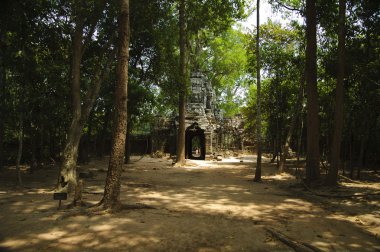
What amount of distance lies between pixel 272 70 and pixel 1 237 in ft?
62.2

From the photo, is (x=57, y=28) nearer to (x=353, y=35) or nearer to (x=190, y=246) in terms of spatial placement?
(x=190, y=246)

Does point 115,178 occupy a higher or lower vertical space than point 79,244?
higher

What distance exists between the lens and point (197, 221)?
7.49 metres

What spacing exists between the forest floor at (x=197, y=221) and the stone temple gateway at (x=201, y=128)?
50.7ft

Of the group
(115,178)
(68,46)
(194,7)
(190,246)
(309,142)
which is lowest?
(190,246)

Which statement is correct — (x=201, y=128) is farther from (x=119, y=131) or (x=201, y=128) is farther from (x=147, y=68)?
(x=119, y=131)

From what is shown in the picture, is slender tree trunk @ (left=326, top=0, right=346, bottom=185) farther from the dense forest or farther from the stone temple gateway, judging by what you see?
the stone temple gateway

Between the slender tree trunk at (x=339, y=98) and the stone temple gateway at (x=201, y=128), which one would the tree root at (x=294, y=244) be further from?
the stone temple gateway at (x=201, y=128)

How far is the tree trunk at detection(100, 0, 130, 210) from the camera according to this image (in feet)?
26.6

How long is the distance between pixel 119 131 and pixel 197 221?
2.95 metres

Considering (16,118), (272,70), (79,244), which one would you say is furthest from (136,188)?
(272,70)

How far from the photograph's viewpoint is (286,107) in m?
23.5

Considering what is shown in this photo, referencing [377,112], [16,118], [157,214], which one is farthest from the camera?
[377,112]

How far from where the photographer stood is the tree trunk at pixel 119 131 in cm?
809
